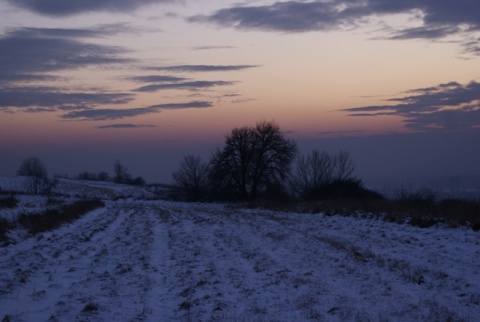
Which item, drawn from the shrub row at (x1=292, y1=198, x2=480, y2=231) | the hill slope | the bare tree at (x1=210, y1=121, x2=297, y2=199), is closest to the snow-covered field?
the hill slope

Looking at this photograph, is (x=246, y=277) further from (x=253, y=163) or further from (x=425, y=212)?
(x=253, y=163)

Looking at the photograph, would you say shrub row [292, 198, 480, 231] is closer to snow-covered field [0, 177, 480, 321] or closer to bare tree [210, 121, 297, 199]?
snow-covered field [0, 177, 480, 321]

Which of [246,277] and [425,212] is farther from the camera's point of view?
[425,212]

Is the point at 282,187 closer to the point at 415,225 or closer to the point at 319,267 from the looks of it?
the point at 415,225

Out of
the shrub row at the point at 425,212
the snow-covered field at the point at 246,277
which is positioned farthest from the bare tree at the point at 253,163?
the snow-covered field at the point at 246,277

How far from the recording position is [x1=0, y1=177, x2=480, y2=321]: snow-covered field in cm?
847

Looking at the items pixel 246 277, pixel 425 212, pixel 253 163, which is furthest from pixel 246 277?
pixel 253 163

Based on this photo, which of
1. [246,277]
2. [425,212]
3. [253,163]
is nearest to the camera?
[246,277]

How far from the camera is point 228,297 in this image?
31.4 feet

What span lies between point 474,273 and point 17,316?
873 centimetres

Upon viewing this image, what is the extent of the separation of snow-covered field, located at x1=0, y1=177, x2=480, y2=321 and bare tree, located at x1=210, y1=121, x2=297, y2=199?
49260 millimetres

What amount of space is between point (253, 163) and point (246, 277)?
5828 centimetres

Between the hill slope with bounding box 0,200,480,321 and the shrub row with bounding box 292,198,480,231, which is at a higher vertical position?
the hill slope with bounding box 0,200,480,321

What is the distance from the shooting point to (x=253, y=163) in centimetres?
6962
